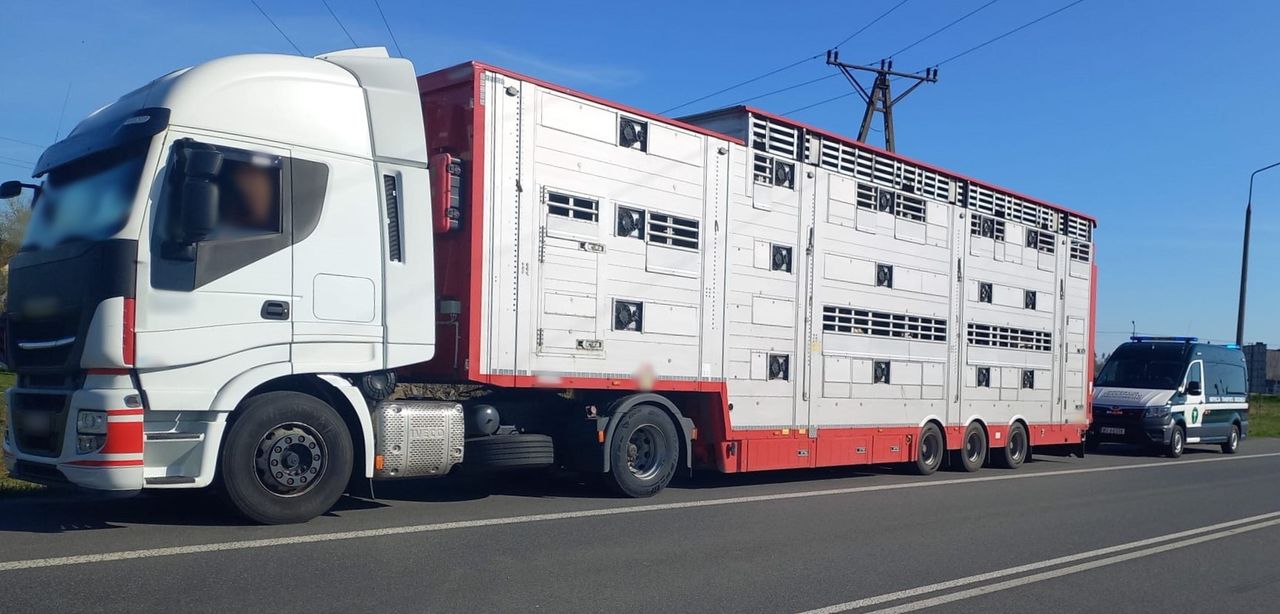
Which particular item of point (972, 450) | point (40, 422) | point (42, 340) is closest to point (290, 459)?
point (40, 422)

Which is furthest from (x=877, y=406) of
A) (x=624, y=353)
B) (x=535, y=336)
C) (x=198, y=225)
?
(x=198, y=225)

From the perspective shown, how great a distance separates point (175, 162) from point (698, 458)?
6.41 metres

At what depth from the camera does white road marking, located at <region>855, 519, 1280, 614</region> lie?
6633 millimetres

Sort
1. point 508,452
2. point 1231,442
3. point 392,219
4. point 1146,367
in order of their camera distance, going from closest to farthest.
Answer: point 392,219
point 508,452
point 1146,367
point 1231,442

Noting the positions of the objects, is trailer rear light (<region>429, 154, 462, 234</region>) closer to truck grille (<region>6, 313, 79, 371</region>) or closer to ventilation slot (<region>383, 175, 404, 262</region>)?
ventilation slot (<region>383, 175, 404, 262</region>)

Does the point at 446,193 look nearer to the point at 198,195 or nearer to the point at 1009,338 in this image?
the point at 198,195

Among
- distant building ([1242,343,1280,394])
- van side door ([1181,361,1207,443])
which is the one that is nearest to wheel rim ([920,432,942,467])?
van side door ([1181,361,1207,443])

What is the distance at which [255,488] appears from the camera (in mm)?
7660

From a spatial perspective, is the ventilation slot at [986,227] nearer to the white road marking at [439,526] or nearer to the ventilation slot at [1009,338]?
the ventilation slot at [1009,338]

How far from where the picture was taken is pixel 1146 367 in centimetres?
2266

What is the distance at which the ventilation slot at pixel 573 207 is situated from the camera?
9.87 m

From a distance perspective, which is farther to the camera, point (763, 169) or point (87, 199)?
point (763, 169)

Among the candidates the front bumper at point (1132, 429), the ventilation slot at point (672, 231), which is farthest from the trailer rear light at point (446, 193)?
the front bumper at point (1132, 429)

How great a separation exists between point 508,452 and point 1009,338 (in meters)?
9.87
